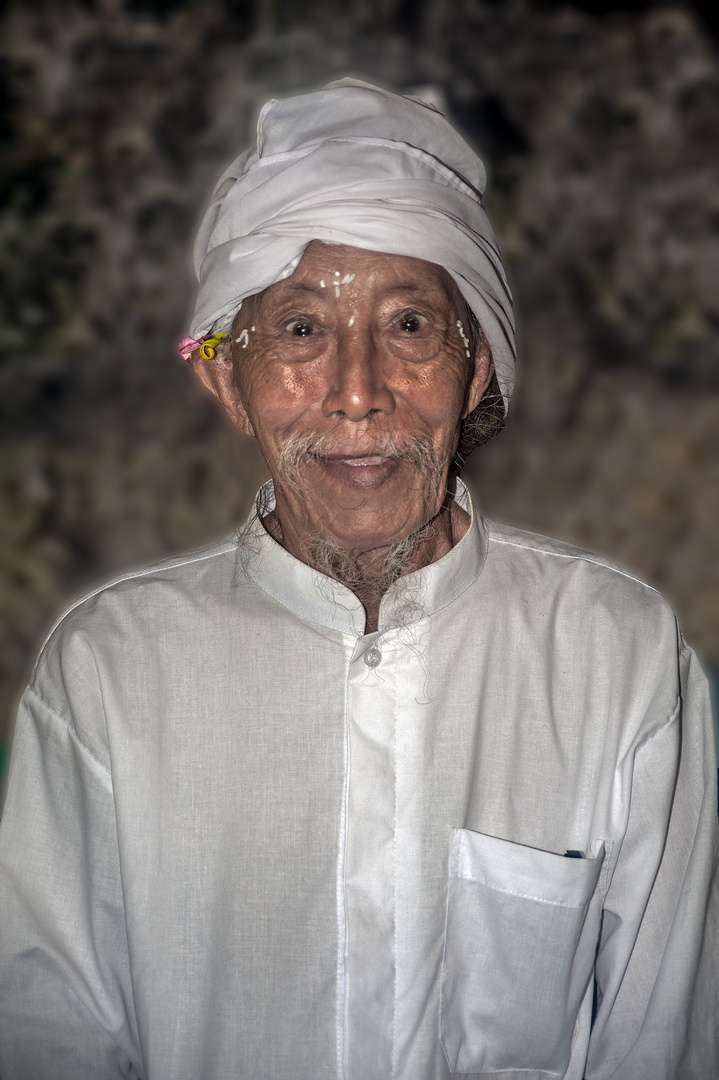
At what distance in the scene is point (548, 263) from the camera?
3.51 metres

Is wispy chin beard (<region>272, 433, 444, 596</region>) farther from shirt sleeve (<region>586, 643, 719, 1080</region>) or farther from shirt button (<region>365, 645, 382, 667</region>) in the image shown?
shirt sleeve (<region>586, 643, 719, 1080</region>)

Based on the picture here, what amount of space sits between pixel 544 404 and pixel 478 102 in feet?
3.29

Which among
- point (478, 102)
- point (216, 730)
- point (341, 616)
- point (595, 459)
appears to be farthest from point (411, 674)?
point (478, 102)

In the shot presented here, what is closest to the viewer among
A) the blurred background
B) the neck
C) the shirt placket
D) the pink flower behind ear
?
the shirt placket

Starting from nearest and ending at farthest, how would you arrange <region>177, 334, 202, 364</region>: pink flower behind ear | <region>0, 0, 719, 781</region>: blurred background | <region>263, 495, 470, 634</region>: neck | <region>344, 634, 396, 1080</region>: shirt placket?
<region>344, 634, 396, 1080</region>: shirt placket
<region>263, 495, 470, 634</region>: neck
<region>177, 334, 202, 364</region>: pink flower behind ear
<region>0, 0, 719, 781</region>: blurred background

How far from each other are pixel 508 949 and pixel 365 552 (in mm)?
581

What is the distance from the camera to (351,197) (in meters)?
1.44

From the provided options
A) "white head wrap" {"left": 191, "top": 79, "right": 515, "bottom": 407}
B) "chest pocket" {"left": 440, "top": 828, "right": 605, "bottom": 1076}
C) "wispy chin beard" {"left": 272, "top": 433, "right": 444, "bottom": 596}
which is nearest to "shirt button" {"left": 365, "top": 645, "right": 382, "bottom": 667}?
"wispy chin beard" {"left": 272, "top": 433, "right": 444, "bottom": 596}

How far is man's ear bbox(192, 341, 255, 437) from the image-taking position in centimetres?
165

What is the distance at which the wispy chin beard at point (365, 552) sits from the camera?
57.1 inches

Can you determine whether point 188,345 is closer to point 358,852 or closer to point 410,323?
point 410,323

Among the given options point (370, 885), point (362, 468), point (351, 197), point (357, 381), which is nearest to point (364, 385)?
point (357, 381)

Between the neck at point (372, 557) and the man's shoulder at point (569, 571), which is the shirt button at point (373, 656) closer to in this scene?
the neck at point (372, 557)

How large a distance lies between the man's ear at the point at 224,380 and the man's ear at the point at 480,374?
1.11 ft
